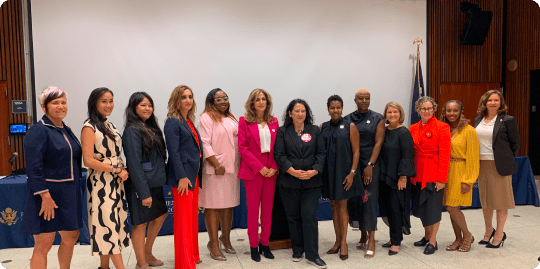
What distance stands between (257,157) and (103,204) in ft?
4.41

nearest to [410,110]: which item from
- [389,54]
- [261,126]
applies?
[389,54]

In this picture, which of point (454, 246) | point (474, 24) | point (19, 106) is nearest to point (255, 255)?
point (454, 246)

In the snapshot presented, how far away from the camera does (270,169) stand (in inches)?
127

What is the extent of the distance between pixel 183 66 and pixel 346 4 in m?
2.99

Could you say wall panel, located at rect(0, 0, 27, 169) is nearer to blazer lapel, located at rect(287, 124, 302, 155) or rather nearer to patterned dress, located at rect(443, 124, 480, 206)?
blazer lapel, located at rect(287, 124, 302, 155)

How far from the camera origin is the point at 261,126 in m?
3.30

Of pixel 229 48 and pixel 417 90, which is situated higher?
pixel 229 48

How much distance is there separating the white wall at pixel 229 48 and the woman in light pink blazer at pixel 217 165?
225cm

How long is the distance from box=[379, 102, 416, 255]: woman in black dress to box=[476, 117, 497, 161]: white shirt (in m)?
0.87

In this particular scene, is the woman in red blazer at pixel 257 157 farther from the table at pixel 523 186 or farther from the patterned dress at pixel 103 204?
the table at pixel 523 186

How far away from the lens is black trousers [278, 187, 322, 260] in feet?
10.4

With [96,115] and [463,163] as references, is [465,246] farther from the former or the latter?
[96,115]

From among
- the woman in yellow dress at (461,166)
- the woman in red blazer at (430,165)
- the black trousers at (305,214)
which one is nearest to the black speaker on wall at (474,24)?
the woman in yellow dress at (461,166)

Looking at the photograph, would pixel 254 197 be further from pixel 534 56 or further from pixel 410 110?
pixel 534 56
